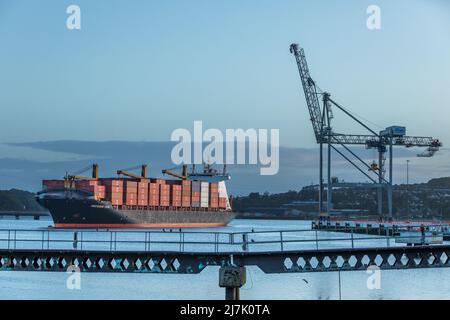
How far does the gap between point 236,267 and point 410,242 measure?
89.1 feet

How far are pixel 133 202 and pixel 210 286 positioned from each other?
95566 mm

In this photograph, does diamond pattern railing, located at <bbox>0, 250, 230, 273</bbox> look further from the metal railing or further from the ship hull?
the ship hull

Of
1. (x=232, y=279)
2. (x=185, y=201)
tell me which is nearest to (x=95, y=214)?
(x=185, y=201)

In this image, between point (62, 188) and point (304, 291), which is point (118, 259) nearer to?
point (304, 291)

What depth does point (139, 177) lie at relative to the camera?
158m

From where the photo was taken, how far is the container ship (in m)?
134

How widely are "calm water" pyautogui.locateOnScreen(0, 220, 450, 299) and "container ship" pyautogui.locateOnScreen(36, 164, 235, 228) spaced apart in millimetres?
73220

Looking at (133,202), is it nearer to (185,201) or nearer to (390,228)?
(185,201)

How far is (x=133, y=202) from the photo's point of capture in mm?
144875

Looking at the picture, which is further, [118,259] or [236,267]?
[118,259]

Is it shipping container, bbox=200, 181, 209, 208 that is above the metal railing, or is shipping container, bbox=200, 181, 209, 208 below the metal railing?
above

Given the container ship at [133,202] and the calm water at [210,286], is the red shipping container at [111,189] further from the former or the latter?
the calm water at [210,286]

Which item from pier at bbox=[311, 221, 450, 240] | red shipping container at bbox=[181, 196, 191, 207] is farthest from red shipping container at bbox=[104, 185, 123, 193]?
pier at bbox=[311, 221, 450, 240]
